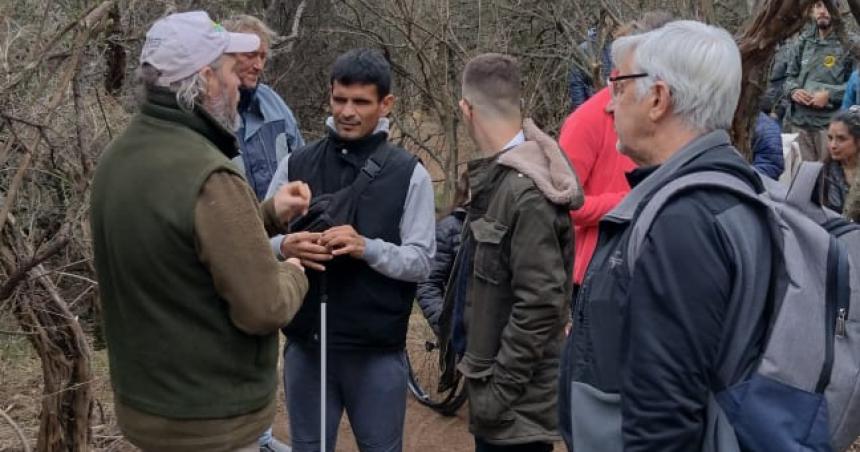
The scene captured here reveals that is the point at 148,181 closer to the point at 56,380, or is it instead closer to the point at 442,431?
the point at 56,380

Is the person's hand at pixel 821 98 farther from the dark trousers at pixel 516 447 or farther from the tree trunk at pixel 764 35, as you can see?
the dark trousers at pixel 516 447

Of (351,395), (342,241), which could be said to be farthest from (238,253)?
(351,395)

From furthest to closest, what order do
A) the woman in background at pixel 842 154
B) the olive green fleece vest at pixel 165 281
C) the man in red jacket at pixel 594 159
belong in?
the woman in background at pixel 842 154
the man in red jacket at pixel 594 159
the olive green fleece vest at pixel 165 281

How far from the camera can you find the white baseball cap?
2492 mm

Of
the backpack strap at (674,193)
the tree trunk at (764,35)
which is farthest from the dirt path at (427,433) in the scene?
the backpack strap at (674,193)

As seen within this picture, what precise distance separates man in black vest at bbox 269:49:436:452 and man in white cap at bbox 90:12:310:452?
77 cm

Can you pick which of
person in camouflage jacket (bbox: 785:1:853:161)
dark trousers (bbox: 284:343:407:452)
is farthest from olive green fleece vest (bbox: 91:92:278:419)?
person in camouflage jacket (bbox: 785:1:853:161)

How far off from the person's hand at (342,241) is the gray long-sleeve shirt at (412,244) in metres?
0.05

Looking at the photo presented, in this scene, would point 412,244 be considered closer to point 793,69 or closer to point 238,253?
point 238,253

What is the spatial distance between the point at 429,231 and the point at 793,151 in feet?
17.7

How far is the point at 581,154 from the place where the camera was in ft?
13.1

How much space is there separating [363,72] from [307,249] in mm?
711

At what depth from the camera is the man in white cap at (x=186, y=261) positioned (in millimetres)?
2410

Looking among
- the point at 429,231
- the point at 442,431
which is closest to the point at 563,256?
the point at 429,231
